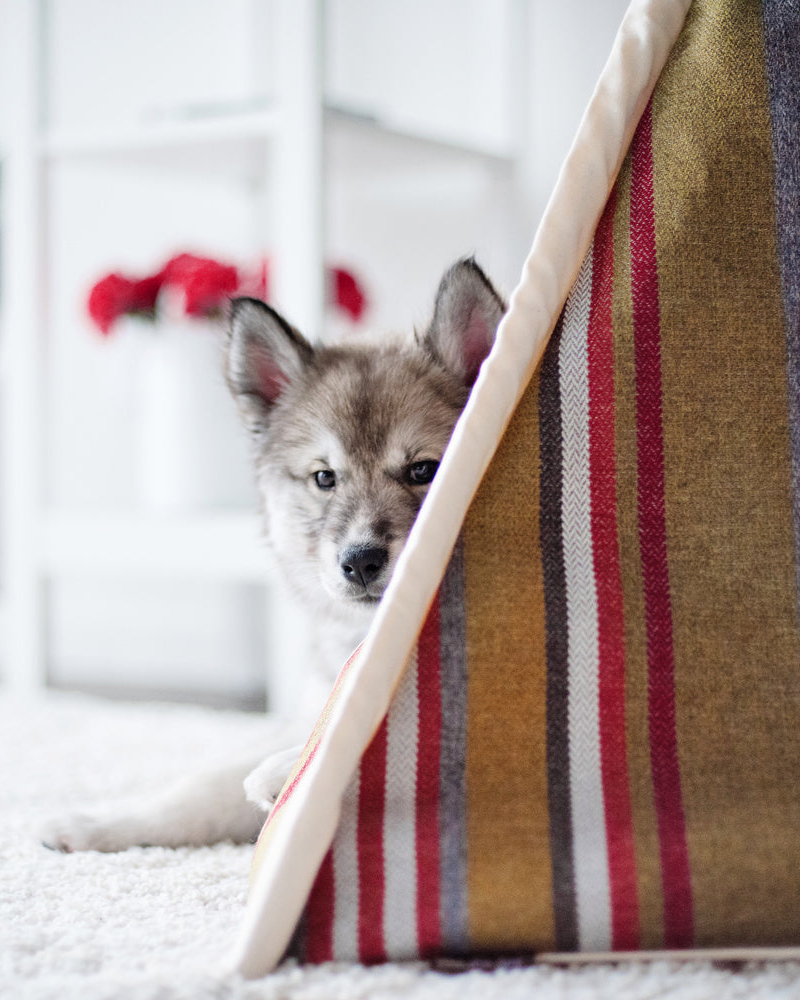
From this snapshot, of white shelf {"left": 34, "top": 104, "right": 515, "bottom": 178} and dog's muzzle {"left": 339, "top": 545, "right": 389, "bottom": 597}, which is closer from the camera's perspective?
dog's muzzle {"left": 339, "top": 545, "right": 389, "bottom": 597}

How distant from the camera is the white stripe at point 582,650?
818 millimetres

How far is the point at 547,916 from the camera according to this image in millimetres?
817

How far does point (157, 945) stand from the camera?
915 mm

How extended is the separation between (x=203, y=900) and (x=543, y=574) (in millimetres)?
545

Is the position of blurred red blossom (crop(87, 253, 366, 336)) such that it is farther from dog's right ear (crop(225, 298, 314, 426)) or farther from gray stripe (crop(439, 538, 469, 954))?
gray stripe (crop(439, 538, 469, 954))

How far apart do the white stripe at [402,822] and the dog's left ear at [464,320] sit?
707mm

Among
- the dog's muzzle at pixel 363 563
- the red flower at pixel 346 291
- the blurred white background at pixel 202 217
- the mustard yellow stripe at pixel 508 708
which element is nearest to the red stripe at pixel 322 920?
the mustard yellow stripe at pixel 508 708

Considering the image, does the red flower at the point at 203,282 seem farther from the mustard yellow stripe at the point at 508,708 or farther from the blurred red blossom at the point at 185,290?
the mustard yellow stripe at the point at 508,708

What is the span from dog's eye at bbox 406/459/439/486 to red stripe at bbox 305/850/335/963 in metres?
0.73

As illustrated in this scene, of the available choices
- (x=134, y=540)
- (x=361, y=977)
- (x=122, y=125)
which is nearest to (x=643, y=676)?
(x=361, y=977)

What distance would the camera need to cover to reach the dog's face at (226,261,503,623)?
140 centimetres

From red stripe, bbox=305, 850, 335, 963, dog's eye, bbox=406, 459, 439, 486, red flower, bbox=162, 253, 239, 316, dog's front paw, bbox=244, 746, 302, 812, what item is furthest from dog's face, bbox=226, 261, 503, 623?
red flower, bbox=162, 253, 239, 316

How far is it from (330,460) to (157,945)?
0.80m

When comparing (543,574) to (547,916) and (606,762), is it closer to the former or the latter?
(606,762)
